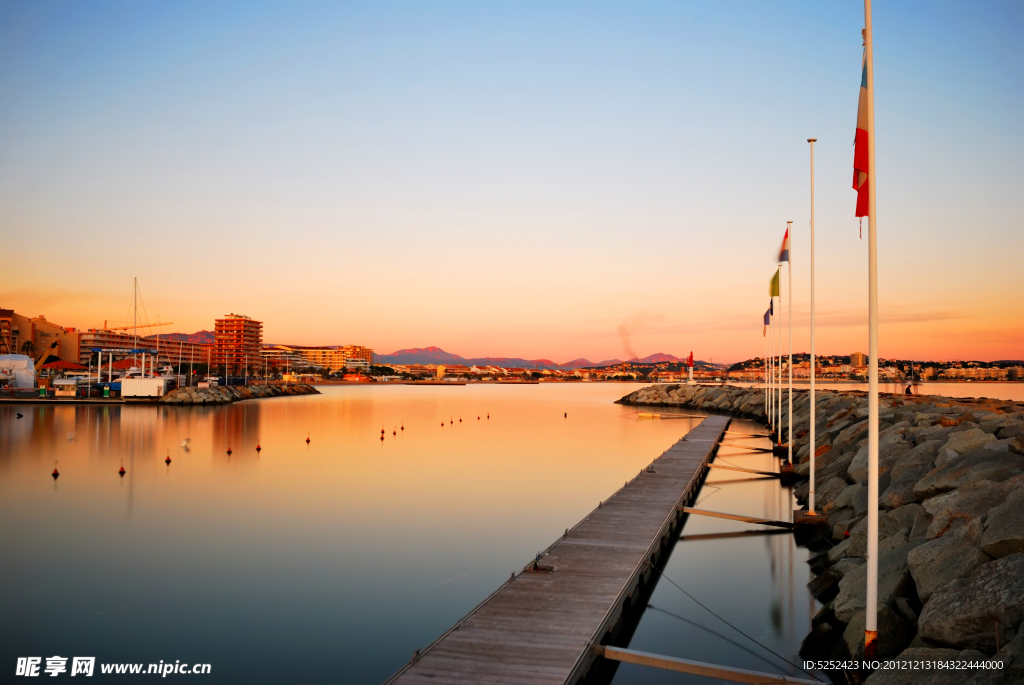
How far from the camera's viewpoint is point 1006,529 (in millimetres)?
8797

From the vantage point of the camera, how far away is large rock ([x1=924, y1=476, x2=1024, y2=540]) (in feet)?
34.6

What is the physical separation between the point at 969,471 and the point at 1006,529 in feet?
14.0

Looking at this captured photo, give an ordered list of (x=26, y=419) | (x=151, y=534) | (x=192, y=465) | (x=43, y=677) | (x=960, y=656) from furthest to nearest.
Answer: (x=26, y=419) < (x=192, y=465) < (x=151, y=534) < (x=43, y=677) < (x=960, y=656)

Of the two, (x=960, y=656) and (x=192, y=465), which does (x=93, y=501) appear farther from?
(x=960, y=656)

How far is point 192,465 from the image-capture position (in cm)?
3762

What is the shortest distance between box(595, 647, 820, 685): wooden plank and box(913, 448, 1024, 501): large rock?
5491mm

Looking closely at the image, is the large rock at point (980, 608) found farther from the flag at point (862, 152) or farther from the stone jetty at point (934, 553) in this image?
the flag at point (862, 152)

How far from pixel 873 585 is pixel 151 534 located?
69.7 feet

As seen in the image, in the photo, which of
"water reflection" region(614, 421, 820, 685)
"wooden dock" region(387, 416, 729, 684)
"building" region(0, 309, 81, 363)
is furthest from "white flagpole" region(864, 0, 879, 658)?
"building" region(0, 309, 81, 363)

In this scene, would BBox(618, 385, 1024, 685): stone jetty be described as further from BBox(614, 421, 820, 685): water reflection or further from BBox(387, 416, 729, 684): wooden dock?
BBox(387, 416, 729, 684): wooden dock

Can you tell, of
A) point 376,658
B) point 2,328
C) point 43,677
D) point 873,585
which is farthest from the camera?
point 2,328

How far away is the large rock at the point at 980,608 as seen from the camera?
7535 millimetres

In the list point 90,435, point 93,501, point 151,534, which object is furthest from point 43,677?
Result: point 90,435

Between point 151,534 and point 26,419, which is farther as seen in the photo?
point 26,419
